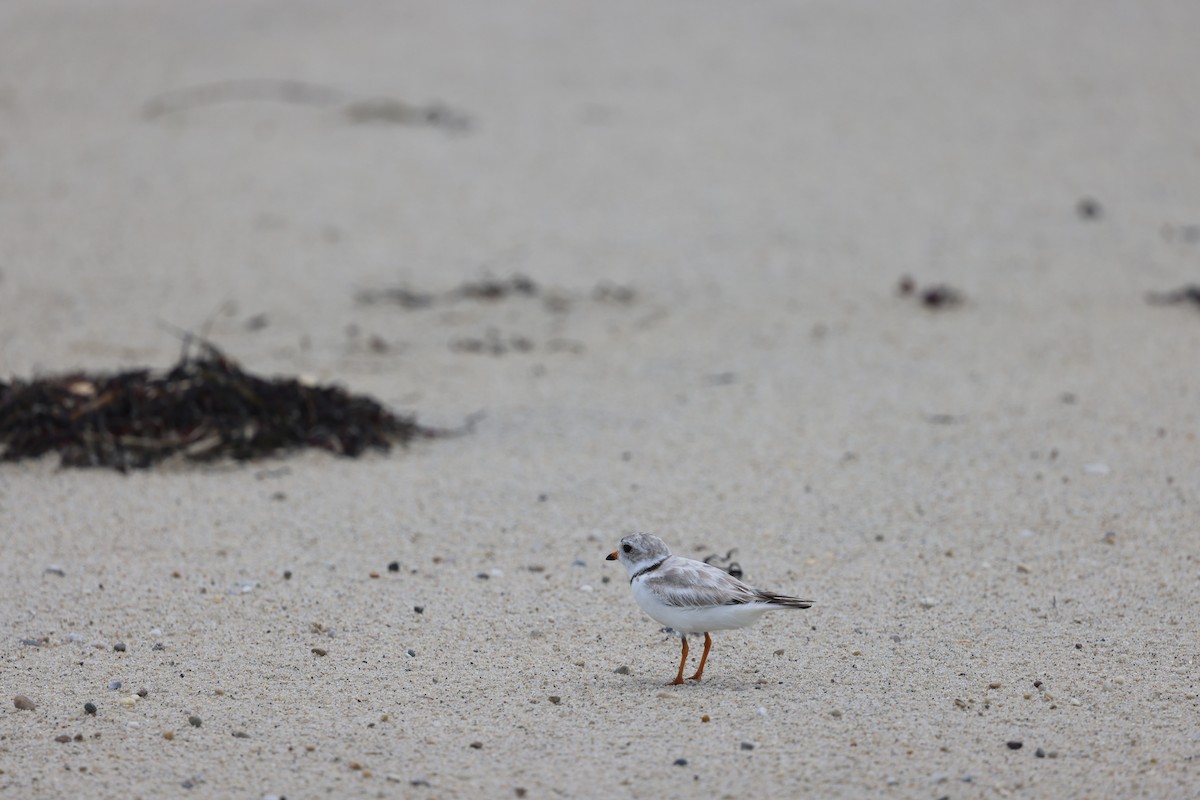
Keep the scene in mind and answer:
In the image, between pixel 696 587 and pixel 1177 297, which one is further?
pixel 1177 297

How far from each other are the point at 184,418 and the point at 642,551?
3102 mm

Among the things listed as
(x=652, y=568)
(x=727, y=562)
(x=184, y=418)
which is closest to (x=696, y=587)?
(x=652, y=568)

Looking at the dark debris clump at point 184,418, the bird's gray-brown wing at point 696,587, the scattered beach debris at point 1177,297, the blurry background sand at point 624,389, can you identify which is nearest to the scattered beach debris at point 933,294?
the blurry background sand at point 624,389

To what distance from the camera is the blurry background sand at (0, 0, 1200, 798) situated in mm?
3844

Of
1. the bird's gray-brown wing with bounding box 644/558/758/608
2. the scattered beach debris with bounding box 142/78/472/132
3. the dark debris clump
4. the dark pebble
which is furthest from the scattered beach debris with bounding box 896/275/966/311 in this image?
the bird's gray-brown wing with bounding box 644/558/758/608

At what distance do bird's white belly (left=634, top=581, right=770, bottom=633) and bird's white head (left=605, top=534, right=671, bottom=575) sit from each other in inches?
5.7

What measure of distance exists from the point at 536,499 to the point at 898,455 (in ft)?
6.02

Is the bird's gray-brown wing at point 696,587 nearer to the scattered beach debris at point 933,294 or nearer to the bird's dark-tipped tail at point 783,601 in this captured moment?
the bird's dark-tipped tail at point 783,601

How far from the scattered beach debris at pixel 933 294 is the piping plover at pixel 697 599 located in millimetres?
5036

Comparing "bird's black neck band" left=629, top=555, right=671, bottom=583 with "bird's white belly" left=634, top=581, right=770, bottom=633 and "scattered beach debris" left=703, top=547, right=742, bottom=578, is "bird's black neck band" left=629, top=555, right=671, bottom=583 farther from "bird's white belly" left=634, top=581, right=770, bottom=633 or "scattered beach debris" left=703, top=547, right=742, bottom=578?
"scattered beach debris" left=703, top=547, right=742, bottom=578

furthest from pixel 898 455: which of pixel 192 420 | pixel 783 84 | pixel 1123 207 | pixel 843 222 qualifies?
pixel 783 84

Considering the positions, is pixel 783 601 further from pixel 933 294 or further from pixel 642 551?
pixel 933 294

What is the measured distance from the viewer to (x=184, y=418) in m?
6.32

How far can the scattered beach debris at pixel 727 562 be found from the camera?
4.96m
